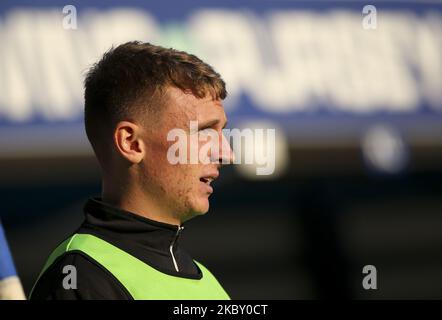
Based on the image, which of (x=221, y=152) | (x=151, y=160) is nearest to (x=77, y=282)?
Result: (x=151, y=160)

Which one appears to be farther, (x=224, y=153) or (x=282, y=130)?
(x=282, y=130)

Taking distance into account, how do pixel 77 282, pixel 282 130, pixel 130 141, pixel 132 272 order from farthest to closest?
1. pixel 282 130
2. pixel 130 141
3. pixel 132 272
4. pixel 77 282

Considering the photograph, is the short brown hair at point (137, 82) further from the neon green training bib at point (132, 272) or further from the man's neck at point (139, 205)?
the neon green training bib at point (132, 272)

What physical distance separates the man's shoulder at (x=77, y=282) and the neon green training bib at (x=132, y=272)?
0.03m

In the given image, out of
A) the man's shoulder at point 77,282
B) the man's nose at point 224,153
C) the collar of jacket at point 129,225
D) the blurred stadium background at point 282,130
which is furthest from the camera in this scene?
the blurred stadium background at point 282,130

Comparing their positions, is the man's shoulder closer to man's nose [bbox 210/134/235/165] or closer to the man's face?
the man's face

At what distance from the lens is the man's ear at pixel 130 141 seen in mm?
2850

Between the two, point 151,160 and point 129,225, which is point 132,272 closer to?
point 129,225

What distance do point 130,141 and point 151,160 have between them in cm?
9

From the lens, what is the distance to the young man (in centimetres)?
283

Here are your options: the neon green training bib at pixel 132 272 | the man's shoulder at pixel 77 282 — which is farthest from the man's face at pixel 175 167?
the man's shoulder at pixel 77 282

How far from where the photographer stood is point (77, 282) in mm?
2547

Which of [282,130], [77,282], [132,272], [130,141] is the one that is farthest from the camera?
[282,130]
